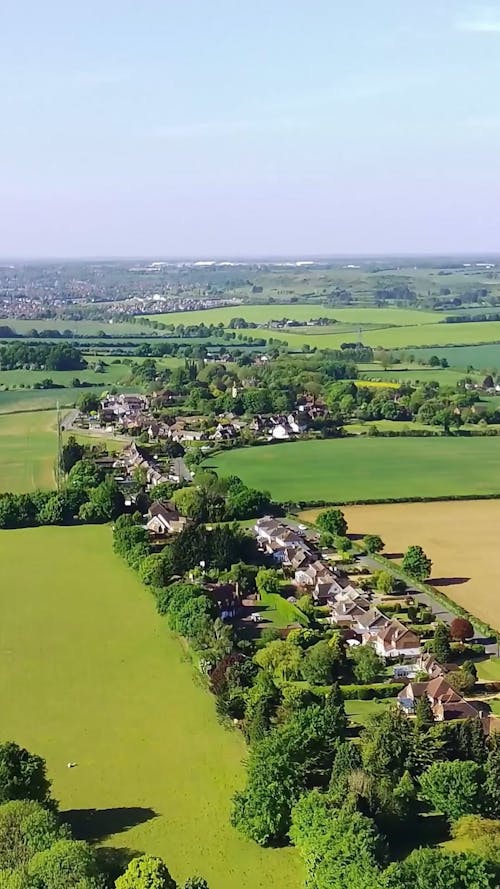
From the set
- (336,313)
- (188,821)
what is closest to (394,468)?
(188,821)

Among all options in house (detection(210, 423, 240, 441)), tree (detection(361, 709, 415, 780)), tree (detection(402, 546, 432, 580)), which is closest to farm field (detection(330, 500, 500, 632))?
tree (detection(402, 546, 432, 580))

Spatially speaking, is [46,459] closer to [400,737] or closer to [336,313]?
[400,737]

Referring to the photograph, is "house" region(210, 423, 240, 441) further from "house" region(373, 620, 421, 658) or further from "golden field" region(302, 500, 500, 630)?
"house" region(373, 620, 421, 658)

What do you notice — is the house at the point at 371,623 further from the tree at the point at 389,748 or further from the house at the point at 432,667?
the tree at the point at 389,748

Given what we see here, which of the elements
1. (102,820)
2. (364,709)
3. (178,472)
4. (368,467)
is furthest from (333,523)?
(102,820)

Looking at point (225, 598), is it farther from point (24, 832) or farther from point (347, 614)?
point (24, 832)

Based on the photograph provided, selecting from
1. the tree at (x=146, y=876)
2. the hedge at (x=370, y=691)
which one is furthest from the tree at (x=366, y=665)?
the tree at (x=146, y=876)
